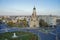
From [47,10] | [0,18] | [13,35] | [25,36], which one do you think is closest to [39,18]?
[47,10]

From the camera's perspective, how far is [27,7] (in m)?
1.98

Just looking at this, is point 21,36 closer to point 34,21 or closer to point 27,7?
point 34,21

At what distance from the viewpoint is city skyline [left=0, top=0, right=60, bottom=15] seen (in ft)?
6.40

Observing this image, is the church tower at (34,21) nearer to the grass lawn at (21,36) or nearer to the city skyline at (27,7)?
the city skyline at (27,7)

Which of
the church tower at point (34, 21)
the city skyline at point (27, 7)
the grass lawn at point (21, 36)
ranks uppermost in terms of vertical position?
the city skyline at point (27, 7)

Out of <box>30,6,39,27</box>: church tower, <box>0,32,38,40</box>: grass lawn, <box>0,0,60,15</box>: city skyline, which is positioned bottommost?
<box>0,32,38,40</box>: grass lawn

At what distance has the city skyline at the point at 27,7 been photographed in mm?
1950

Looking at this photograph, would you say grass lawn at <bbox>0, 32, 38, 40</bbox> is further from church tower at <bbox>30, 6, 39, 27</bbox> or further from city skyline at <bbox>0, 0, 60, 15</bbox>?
city skyline at <bbox>0, 0, 60, 15</bbox>

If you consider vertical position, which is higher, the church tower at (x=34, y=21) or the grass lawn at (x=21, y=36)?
the church tower at (x=34, y=21)

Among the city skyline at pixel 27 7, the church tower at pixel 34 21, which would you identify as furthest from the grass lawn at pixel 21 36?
the city skyline at pixel 27 7

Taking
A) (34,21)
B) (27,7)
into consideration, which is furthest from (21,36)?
(27,7)

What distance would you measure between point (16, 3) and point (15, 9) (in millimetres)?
97

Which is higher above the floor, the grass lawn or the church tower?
the church tower

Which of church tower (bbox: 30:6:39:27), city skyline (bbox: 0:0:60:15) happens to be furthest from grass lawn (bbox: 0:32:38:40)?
city skyline (bbox: 0:0:60:15)
